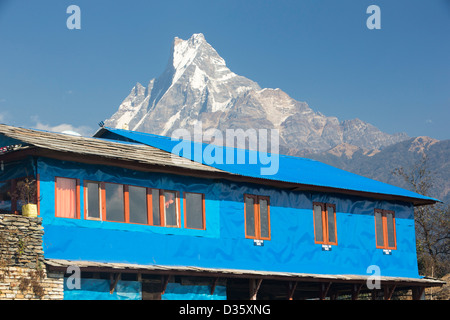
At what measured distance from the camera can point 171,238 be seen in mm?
29547

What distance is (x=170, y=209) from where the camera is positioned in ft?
98.5

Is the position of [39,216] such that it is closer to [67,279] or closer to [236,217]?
[67,279]

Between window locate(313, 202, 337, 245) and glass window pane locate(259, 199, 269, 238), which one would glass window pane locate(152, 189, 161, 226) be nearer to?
glass window pane locate(259, 199, 269, 238)

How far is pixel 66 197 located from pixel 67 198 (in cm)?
5

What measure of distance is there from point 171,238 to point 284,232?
5.90 m

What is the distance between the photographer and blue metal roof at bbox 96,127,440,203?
108ft

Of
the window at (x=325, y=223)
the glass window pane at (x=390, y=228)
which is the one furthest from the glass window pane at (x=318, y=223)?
the glass window pane at (x=390, y=228)

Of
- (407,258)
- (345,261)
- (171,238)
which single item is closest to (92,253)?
(171,238)

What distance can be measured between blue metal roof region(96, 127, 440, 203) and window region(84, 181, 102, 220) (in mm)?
5363

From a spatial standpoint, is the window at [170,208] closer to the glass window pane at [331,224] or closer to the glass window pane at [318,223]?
the glass window pane at [318,223]

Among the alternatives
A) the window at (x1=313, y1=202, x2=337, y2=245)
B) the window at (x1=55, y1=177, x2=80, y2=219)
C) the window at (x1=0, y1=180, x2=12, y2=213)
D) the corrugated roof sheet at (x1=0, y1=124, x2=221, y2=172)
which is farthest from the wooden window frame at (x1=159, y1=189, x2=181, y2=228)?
the window at (x1=313, y1=202, x2=337, y2=245)

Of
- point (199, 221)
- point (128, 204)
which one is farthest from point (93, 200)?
point (199, 221)

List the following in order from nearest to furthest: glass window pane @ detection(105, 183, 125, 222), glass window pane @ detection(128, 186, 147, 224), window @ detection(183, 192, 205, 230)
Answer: glass window pane @ detection(105, 183, 125, 222) < glass window pane @ detection(128, 186, 147, 224) < window @ detection(183, 192, 205, 230)

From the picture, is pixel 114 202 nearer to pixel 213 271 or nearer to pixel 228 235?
pixel 213 271
